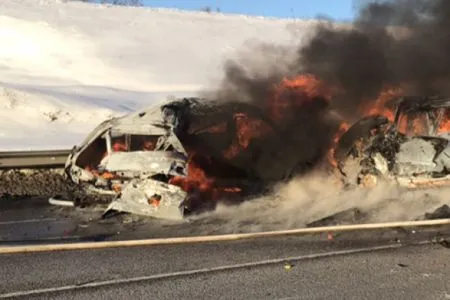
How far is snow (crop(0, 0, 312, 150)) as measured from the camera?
20.0 metres

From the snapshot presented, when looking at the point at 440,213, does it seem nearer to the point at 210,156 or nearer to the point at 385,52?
the point at 210,156

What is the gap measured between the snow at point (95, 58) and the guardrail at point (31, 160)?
3165 mm

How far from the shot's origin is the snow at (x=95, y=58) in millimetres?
20031

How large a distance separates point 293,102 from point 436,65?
3591mm

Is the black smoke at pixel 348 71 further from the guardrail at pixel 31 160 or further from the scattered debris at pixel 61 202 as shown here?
the guardrail at pixel 31 160

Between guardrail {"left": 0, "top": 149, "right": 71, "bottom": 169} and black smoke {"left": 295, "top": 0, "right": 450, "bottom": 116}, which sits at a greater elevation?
black smoke {"left": 295, "top": 0, "right": 450, "bottom": 116}

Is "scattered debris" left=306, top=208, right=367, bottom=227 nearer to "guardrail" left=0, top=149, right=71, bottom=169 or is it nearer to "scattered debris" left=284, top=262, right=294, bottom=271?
"scattered debris" left=284, top=262, right=294, bottom=271

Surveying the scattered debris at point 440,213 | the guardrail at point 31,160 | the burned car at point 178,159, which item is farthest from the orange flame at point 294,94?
the guardrail at point 31,160

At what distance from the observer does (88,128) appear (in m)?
19.3

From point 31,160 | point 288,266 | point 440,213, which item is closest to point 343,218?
point 440,213

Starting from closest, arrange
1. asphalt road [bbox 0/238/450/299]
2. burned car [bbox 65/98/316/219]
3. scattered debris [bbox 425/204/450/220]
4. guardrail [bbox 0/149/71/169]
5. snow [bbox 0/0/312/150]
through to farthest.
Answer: asphalt road [bbox 0/238/450/299] < scattered debris [bbox 425/204/450/220] < burned car [bbox 65/98/316/219] < guardrail [bbox 0/149/71/169] < snow [bbox 0/0/312/150]

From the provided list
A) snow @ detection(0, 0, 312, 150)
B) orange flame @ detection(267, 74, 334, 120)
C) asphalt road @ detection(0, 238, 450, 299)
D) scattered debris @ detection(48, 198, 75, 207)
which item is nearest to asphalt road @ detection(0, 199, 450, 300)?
asphalt road @ detection(0, 238, 450, 299)

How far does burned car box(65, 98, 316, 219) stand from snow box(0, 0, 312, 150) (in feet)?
20.1

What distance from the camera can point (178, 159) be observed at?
9.07m
